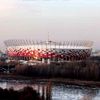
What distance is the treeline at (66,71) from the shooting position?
35.6 meters

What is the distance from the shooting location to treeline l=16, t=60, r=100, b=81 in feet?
117

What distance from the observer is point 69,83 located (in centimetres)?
3203

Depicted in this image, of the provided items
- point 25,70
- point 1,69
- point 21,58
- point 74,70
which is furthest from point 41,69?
point 21,58

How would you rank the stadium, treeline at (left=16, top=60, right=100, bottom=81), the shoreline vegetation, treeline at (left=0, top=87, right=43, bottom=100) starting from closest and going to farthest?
treeline at (left=0, top=87, right=43, bottom=100), the shoreline vegetation, treeline at (left=16, top=60, right=100, bottom=81), the stadium

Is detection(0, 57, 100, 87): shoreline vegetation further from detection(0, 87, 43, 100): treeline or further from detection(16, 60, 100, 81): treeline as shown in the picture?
detection(0, 87, 43, 100): treeline

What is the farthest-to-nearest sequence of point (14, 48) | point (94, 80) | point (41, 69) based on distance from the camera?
1. point (14, 48)
2. point (41, 69)
3. point (94, 80)

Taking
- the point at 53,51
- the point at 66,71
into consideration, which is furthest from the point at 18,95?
the point at 53,51

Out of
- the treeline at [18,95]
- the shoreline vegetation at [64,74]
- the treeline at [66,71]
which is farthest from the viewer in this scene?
the treeline at [66,71]

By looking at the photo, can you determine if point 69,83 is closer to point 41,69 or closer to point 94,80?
point 94,80

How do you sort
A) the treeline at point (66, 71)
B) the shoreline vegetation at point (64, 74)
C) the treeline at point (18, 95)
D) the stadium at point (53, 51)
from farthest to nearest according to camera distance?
the stadium at point (53, 51) → the treeline at point (66, 71) → the shoreline vegetation at point (64, 74) → the treeline at point (18, 95)

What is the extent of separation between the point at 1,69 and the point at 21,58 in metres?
24.7

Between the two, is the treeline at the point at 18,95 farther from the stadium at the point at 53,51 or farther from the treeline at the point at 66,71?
the stadium at the point at 53,51

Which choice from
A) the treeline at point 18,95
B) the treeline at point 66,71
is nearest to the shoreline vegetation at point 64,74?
the treeline at point 66,71

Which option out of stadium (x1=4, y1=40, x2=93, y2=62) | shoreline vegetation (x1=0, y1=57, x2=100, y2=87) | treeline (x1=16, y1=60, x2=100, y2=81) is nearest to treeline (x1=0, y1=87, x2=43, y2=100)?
shoreline vegetation (x1=0, y1=57, x2=100, y2=87)
